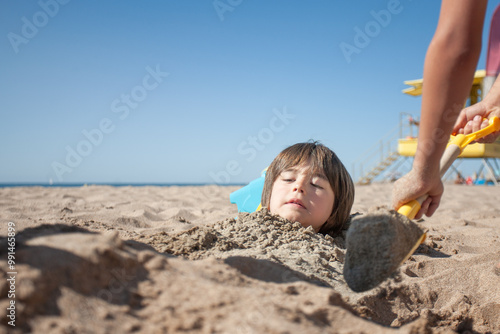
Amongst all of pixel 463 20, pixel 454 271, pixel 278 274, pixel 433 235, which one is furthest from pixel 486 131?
pixel 278 274

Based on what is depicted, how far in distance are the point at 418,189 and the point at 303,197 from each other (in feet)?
2.97

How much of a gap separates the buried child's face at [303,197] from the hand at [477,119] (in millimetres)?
924

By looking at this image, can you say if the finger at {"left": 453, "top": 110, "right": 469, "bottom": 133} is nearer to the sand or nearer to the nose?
the sand

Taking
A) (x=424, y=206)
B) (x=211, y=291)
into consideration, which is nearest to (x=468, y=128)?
(x=424, y=206)

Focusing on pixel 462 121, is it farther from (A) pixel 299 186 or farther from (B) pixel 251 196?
(B) pixel 251 196

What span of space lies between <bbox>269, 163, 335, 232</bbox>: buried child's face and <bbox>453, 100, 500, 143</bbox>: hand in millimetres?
924

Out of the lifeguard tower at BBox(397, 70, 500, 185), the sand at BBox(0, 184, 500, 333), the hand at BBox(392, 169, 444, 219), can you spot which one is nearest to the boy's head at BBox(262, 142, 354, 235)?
the sand at BBox(0, 184, 500, 333)

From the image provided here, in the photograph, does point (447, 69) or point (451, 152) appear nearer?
point (447, 69)

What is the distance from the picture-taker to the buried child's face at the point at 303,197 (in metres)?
2.33

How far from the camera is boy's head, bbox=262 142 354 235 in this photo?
2.34 meters

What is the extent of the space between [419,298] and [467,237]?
1.45 meters

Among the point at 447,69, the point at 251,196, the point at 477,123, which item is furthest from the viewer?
the point at 251,196

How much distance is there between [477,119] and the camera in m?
2.20

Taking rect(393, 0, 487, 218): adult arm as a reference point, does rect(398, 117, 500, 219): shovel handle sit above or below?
below
